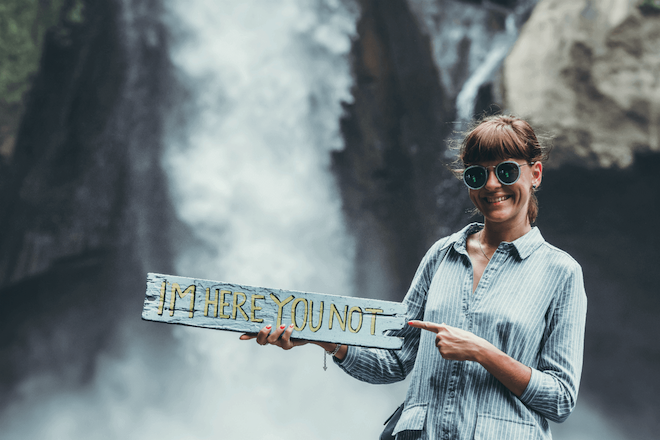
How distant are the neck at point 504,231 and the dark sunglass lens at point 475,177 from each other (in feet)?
0.27

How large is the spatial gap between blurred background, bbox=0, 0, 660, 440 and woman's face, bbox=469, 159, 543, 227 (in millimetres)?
3980

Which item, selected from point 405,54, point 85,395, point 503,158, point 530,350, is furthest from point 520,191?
point 85,395

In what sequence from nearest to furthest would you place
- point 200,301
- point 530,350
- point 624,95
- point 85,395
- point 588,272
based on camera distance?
point 530,350, point 200,301, point 624,95, point 588,272, point 85,395

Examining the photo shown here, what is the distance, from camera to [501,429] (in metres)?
0.79

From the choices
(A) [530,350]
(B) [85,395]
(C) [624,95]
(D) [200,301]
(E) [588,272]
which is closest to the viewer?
(A) [530,350]

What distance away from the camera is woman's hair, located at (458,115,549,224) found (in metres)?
0.87

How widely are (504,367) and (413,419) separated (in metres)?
0.18

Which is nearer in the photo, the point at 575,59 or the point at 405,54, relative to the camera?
the point at 575,59

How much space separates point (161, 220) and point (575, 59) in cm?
415

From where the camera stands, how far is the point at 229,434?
196 inches

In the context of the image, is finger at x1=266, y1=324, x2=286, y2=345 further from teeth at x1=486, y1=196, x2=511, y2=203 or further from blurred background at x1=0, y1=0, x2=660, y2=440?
blurred background at x1=0, y1=0, x2=660, y2=440

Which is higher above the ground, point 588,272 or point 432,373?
point 588,272

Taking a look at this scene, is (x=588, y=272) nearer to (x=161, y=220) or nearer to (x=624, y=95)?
(x=624, y=95)

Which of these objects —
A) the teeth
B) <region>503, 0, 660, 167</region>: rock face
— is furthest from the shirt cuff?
<region>503, 0, 660, 167</region>: rock face
